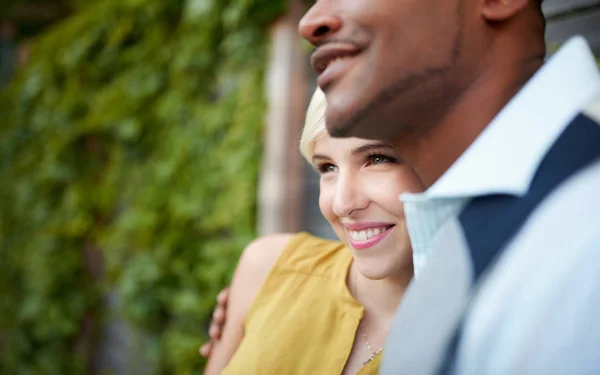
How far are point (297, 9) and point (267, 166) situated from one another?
94 centimetres

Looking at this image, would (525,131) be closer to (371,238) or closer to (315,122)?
(371,238)

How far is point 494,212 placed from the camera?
2.71ft

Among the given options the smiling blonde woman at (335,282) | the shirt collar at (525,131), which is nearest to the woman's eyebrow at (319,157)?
the smiling blonde woman at (335,282)

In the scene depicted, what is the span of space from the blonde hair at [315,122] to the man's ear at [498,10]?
1.61ft

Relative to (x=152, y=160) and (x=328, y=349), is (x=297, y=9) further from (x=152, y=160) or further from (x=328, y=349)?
(x=328, y=349)

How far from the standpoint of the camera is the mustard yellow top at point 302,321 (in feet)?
4.54

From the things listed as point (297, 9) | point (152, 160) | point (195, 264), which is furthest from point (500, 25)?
point (152, 160)

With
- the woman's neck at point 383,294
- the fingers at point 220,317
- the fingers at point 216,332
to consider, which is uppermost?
the woman's neck at point 383,294

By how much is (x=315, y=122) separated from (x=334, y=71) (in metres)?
0.42

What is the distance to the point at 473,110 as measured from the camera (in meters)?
0.97

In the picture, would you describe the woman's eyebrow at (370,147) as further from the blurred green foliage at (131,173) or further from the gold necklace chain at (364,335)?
the blurred green foliage at (131,173)

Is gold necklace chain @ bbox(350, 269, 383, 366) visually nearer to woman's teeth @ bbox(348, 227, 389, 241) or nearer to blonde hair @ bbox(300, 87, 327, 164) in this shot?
woman's teeth @ bbox(348, 227, 389, 241)

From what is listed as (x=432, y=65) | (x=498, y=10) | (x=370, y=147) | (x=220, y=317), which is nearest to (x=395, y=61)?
(x=432, y=65)

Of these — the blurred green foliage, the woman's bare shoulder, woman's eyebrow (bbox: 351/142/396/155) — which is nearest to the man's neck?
woman's eyebrow (bbox: 351/142/396/155)
